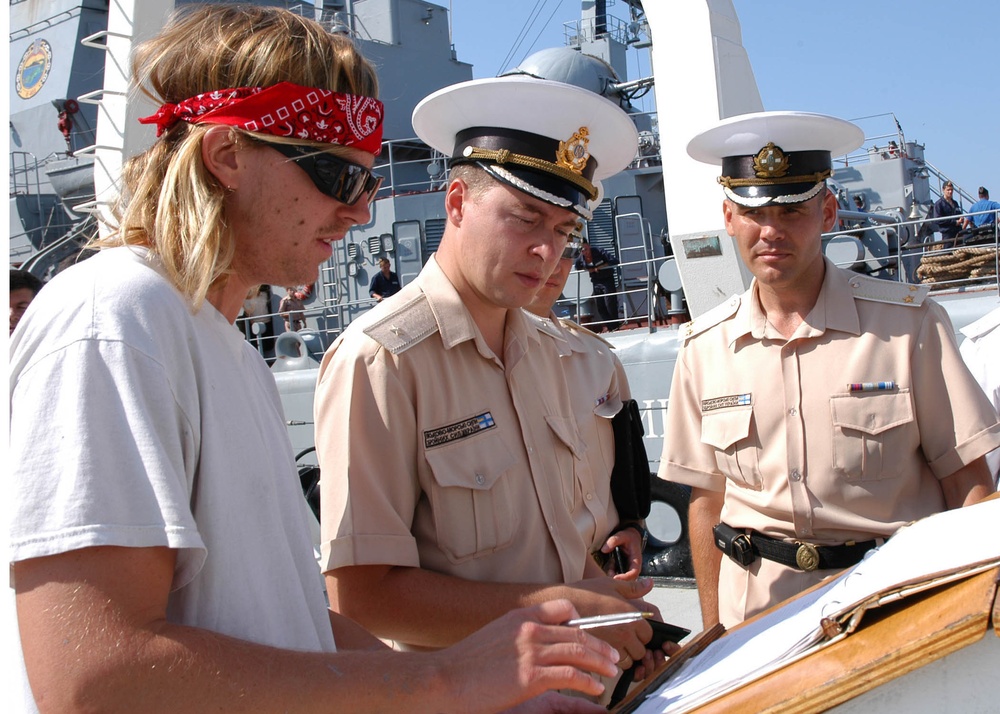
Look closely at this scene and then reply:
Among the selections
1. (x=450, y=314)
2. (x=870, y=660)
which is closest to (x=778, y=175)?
(x=450, y=314)

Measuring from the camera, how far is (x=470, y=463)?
1.86 metres

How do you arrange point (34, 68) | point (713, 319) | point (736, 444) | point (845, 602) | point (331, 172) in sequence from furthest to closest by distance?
point (34, 68) → point (713, 319) → point (736, 444) → point (331, 172) → point (845, 602)

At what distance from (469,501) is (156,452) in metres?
0.99

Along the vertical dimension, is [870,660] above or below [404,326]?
below

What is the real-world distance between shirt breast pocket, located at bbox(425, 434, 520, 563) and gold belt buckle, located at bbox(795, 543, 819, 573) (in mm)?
956

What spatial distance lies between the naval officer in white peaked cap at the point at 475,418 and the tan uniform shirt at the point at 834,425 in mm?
574

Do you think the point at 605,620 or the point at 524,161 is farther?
the point at 524,161

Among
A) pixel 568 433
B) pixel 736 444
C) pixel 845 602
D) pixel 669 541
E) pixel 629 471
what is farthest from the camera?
pixel 669 541

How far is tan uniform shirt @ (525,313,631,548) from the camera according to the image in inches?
90.3

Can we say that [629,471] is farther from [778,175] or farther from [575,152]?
[778,175]

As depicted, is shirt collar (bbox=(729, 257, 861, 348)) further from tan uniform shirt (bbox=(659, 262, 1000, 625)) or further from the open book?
the open book

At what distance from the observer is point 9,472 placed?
0.89 meters

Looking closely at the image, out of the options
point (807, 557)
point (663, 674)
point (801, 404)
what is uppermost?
point (801, 404)

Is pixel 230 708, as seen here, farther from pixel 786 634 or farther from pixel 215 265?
pixel 786 634
